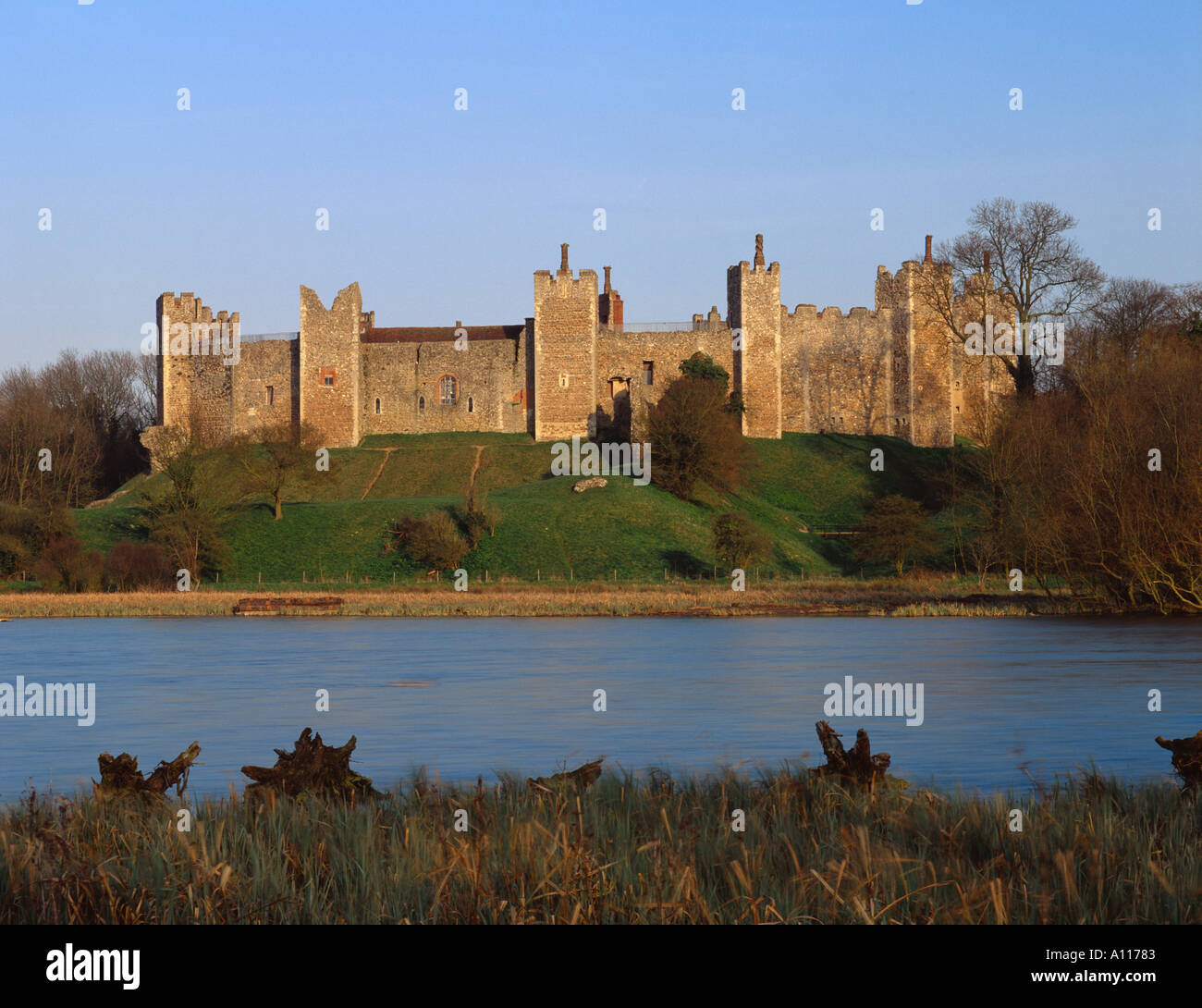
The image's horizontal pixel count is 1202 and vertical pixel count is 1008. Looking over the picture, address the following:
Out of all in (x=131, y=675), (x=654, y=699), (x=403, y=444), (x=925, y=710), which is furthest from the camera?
(x=403, y=444)

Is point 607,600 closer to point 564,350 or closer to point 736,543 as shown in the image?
point 736,543

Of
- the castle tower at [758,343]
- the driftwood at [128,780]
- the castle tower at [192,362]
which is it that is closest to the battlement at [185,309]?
the castle tower at [192,362]

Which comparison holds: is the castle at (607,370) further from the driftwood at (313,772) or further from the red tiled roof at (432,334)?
the driftwood at (313,772)

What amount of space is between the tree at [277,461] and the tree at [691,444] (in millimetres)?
11795

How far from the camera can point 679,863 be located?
237 inches

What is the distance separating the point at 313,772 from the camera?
834cm

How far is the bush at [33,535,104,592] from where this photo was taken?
3894 cm

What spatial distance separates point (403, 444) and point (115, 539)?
1514 centimetres

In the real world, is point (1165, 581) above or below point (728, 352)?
below

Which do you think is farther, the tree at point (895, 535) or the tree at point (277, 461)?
the tree at point (277, 461)

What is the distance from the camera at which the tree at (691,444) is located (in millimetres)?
48125
